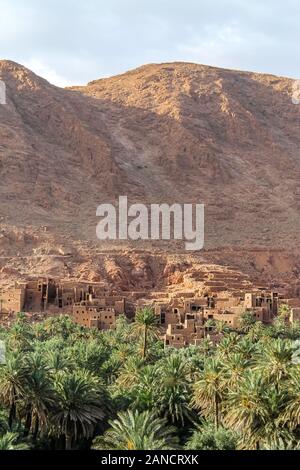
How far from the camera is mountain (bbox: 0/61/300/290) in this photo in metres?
73.7

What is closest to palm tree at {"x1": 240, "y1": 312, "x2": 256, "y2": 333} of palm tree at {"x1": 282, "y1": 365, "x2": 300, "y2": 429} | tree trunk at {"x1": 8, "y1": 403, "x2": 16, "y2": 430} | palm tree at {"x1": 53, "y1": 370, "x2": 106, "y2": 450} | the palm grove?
the palm grove

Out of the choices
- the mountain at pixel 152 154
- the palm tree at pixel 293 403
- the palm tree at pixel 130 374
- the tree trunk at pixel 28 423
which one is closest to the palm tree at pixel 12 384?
the tree trunk at pixel 28 423

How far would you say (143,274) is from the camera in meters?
62.7

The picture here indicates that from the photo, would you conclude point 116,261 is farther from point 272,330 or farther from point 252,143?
point 252,143

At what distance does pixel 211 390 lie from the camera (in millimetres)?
23547

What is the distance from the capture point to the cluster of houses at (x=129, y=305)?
49.4 m

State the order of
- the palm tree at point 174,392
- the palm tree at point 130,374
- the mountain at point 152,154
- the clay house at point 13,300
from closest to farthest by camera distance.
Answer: the palm tree at point 174,392, the palm tree at point 130,374, the clay house at point 13,300, the mountain at point 152,154

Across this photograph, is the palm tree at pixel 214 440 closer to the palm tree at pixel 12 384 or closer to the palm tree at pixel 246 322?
the palm tree at pixel 12 384

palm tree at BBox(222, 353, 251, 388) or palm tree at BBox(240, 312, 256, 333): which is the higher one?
palm tree at BBox(222, 353, 251, 388)

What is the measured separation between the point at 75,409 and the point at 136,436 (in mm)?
5344

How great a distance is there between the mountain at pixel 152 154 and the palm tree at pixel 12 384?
38.2 metres

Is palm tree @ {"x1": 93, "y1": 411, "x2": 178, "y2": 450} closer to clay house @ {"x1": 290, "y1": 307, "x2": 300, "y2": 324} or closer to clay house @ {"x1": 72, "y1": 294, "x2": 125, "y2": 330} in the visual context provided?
clay house @ {"x1": 72, "y1": 294, "x2": 125, "y2": 330}

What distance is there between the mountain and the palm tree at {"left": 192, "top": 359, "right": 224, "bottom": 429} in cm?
3721

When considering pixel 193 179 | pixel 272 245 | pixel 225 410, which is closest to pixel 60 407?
pixel 225 410
